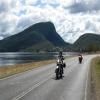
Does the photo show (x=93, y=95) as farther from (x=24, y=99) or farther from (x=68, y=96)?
(x=24, y=99)

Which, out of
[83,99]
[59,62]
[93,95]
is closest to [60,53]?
[59,62]

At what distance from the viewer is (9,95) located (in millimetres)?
15938

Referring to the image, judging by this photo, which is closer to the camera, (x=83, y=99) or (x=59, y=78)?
(x=83, y=99)

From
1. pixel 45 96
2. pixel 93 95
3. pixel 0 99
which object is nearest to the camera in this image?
pixel 0 99

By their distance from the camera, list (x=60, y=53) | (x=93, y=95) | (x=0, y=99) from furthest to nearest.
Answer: (x=60, y=53) < (x=93, y=95) < (x=0, y=99)

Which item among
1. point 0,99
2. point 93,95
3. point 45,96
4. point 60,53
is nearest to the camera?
point 0,99

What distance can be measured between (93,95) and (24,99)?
4132mm

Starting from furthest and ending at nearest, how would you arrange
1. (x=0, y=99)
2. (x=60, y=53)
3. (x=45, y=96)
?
(x=60, y=53) < (x=45, y=96) < (x=0, y=99)

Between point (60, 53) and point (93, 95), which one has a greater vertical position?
point (60, 53)

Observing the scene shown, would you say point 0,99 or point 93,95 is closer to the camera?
point 0,99

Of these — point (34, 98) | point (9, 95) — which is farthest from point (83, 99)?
point (9, 95)

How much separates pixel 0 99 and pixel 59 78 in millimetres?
13149

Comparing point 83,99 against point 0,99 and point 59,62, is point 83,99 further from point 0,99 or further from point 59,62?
point 59,62

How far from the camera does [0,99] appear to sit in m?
14.5
